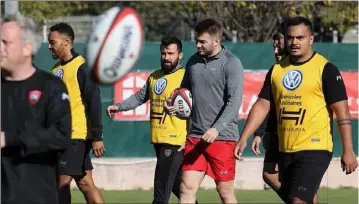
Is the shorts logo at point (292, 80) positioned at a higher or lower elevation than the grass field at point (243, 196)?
higher

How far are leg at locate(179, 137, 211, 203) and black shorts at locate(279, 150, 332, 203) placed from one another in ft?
3.42

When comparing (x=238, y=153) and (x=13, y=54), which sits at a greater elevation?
(x=13, y=54)

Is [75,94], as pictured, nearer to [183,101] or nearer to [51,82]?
[183,101]

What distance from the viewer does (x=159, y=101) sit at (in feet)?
37.5

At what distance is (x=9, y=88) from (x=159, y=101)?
194 inches

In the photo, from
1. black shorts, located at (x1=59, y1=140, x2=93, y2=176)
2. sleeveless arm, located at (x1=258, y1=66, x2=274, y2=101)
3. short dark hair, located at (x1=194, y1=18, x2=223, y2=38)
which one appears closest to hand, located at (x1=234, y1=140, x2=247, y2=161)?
sleeveless arm, located at (x1=258, y1=66, x2=274, y2=101)

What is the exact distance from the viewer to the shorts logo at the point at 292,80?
8781mm

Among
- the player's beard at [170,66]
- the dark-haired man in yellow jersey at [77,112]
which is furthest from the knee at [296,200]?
the player's beard at [170,66]

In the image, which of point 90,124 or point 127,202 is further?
point 127,202

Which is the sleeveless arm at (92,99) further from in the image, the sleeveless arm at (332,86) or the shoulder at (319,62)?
the sleeveless arm at (332,86)

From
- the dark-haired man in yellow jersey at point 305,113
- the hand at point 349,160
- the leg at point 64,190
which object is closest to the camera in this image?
the hand at point 349,160

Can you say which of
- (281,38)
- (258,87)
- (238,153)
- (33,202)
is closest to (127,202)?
(258,87)

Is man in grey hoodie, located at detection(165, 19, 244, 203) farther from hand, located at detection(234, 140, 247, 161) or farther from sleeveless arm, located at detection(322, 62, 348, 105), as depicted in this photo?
sleeveless arm, located at detection(322, 62, 348, 105)

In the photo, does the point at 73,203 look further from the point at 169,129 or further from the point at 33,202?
the point at 33,202
